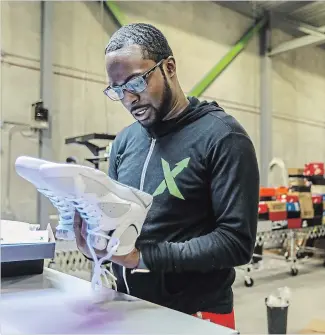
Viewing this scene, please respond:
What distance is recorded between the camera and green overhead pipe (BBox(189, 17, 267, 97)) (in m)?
5.68

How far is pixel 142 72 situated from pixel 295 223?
3.63 meters

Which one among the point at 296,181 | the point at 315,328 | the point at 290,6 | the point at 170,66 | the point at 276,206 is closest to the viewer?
the point at 170,66

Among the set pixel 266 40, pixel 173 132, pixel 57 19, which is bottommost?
pixel 173 132

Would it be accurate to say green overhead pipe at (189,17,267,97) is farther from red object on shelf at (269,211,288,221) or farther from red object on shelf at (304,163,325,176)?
red object on shelf at (269,211,288,221)

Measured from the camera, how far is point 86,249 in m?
0.78

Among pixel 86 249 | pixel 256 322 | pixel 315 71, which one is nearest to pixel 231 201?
pixel 86 249

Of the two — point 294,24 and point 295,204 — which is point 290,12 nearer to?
point 294,24

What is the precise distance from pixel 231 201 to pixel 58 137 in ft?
12.4

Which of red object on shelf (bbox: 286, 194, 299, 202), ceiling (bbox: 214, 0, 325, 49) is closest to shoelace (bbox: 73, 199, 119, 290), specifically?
red object on shelf (bbox: 286, 194, 299, 202)

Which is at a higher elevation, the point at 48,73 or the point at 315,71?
the point at 315,71

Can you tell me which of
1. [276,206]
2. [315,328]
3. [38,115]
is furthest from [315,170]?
[38,115]

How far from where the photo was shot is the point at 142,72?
90 cm

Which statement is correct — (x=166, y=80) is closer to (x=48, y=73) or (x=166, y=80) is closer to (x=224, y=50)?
(x=48, y=73)

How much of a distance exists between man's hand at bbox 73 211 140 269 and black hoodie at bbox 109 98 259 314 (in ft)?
0.08
